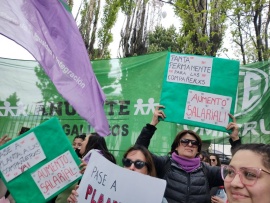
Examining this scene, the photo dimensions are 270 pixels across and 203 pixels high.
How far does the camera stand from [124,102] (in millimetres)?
4719

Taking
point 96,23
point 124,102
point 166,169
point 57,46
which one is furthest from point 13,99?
point 96,23

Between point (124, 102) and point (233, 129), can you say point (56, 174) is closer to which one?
point (233, 129)

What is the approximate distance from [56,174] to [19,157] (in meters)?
0.31

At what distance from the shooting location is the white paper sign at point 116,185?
6.17ft

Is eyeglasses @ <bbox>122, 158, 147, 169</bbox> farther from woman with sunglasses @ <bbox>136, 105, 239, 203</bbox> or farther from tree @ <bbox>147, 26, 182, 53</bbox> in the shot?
tree @ <bbox>147, 26, 182, 53</bbox>

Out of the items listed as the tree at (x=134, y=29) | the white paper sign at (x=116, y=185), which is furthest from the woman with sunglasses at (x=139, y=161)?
the tree at (x=134, y=29)

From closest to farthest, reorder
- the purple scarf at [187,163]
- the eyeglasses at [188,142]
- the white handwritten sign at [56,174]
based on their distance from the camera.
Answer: the white handwritten sign at [56,174] → the purple scarf at [187,163] → the eyeglasses at [188,142]

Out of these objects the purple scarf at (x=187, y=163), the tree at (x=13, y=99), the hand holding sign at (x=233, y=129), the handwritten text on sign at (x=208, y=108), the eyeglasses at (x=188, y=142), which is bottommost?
the purple scarf at (x=187, y=163)

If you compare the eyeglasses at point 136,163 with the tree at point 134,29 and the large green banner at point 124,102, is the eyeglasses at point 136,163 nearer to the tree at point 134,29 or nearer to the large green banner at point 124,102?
the large green banner at point 124,102

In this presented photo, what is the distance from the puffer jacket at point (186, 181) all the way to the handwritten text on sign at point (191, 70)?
92 centimetres

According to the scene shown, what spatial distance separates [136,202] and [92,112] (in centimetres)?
126

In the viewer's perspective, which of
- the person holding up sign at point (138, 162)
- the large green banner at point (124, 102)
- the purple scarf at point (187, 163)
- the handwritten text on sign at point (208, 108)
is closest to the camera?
the person holding up sign at point (138, 162)

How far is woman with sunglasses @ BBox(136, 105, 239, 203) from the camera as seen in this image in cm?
247

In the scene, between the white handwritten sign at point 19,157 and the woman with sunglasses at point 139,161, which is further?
the white handwritten sign at point 19,157
